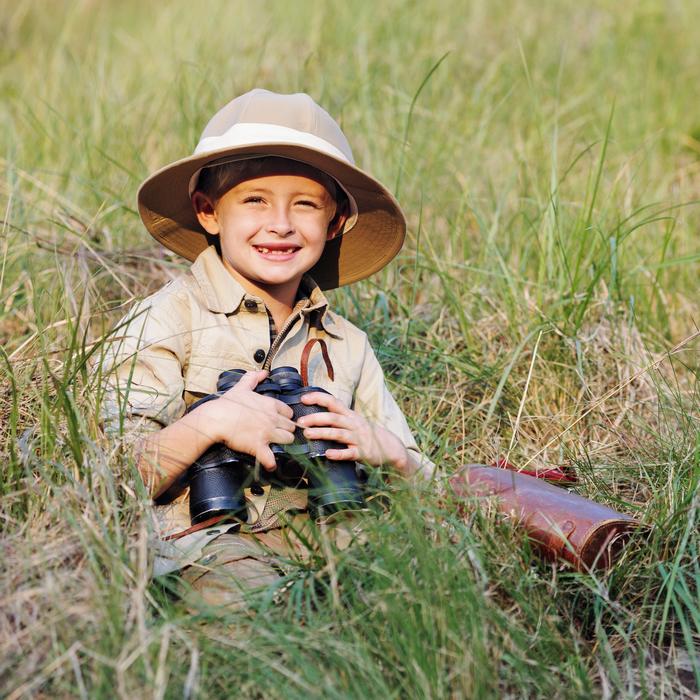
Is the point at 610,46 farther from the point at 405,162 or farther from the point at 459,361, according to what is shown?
the point at 459,361

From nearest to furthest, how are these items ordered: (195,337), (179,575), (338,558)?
(338,558)
(179,575)
(195,337)

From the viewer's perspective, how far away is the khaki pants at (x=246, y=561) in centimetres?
229

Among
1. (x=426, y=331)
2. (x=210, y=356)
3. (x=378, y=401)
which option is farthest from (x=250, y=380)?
(x=426, y=331)

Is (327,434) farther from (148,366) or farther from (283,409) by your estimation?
(148,366)

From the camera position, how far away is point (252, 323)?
289cm

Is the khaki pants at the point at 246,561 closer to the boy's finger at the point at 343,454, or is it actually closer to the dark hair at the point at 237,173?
the boy's finger at the point at 343,454

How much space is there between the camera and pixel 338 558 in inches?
86.7

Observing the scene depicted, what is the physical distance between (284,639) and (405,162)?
2.81 metres

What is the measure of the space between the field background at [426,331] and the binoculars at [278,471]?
0.55 feet

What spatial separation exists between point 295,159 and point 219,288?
0.41 m

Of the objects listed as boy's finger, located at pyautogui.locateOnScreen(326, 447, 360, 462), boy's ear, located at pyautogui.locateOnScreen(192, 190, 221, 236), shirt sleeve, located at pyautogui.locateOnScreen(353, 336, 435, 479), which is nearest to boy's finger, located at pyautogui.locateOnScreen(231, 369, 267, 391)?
boy's finger, located at pyautogui.locateOnScreen(326, 447, 360, 462)

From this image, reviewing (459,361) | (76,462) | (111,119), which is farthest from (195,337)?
(111,119)

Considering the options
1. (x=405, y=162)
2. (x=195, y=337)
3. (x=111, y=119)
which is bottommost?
(x=195, y=337)

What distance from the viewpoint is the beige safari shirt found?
2609 mm
